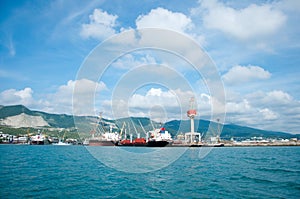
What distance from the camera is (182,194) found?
14781mm

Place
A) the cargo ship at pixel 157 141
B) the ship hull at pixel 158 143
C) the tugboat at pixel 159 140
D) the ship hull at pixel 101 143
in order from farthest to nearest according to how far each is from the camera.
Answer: the ship hull at pixel 101 143 → the cargo ship at pixel 157 141 → the tugboat at pixel 159 140 → the ship hull at pixel 158 143

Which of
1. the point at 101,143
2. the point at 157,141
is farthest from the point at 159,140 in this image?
the point at 101,143

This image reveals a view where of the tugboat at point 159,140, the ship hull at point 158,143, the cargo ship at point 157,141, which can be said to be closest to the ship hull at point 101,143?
the cargo ship at point 157,141

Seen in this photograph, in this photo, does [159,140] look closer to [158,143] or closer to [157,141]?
[157,141]

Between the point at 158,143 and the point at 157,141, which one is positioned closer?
the point at 158,143

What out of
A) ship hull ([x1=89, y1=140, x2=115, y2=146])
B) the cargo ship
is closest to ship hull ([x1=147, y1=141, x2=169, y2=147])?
the cargo ship

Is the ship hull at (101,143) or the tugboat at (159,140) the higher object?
the tugboat at (159,140)

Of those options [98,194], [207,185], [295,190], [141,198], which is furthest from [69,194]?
[295,190]

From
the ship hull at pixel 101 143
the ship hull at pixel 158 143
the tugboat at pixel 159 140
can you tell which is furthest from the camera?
the ship hull at pixel 101 143

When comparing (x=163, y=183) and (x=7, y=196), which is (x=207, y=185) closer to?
(x=163, y=183)

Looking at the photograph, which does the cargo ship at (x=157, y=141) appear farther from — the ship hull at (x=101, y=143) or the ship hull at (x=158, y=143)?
the ship hull at (x=101, y=143)

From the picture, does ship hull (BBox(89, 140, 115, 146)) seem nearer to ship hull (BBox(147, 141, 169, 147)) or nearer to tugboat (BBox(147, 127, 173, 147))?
tugboat (BBox(147, 127, 173, 147))

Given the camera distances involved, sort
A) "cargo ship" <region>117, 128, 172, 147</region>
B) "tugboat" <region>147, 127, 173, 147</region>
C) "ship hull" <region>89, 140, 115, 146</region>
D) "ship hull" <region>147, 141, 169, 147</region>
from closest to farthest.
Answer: "ship hull" <region>147, 141, 169, 147</region>
"tugboat" <region>147, 127, 173, 147</region>
"cargo ship" <region>117, 128, 172, 147</region>
"ship hull" <region>89, 140, 115, 146</region>

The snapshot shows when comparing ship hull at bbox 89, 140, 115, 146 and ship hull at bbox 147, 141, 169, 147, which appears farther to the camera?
ship hull at bbox 89, 140, 115, 146
